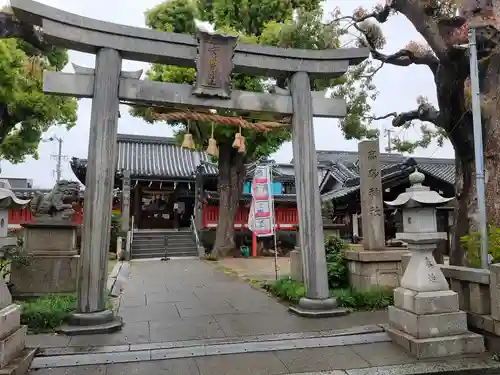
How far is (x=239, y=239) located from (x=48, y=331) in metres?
18.1

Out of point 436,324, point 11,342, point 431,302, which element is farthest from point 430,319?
point 11,342

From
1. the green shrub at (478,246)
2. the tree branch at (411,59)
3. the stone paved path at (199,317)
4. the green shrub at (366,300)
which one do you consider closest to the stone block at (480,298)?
the green shrub at (478,246)

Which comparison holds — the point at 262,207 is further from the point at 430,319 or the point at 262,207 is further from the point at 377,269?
the point at 430,319

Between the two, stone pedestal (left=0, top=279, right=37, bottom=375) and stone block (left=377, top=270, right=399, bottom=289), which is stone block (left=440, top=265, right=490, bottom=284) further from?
stone pedestal (left=0, top=279, right=37, bottom=375)

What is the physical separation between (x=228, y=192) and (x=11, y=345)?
15.7 metres

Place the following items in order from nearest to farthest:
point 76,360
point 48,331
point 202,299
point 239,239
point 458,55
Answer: point 76,360 → point 48,331 → point 458,55 → point 202,299 → point 239,239

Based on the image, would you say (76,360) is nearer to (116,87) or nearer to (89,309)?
(89,309)

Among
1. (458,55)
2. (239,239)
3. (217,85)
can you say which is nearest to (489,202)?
(458,55)

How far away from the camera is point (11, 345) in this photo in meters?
4.14

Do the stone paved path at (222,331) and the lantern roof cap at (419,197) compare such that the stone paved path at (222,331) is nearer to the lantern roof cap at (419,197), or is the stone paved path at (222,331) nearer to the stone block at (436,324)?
the stone block at (436,324)

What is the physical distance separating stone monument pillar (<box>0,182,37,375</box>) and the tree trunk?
1491 centimetres

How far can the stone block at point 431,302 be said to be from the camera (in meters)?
4.81

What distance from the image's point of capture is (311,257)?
6875 millimetres

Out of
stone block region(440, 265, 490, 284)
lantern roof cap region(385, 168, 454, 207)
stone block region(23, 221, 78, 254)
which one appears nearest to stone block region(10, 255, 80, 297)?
stone block region(23, 221, 78, 254)
